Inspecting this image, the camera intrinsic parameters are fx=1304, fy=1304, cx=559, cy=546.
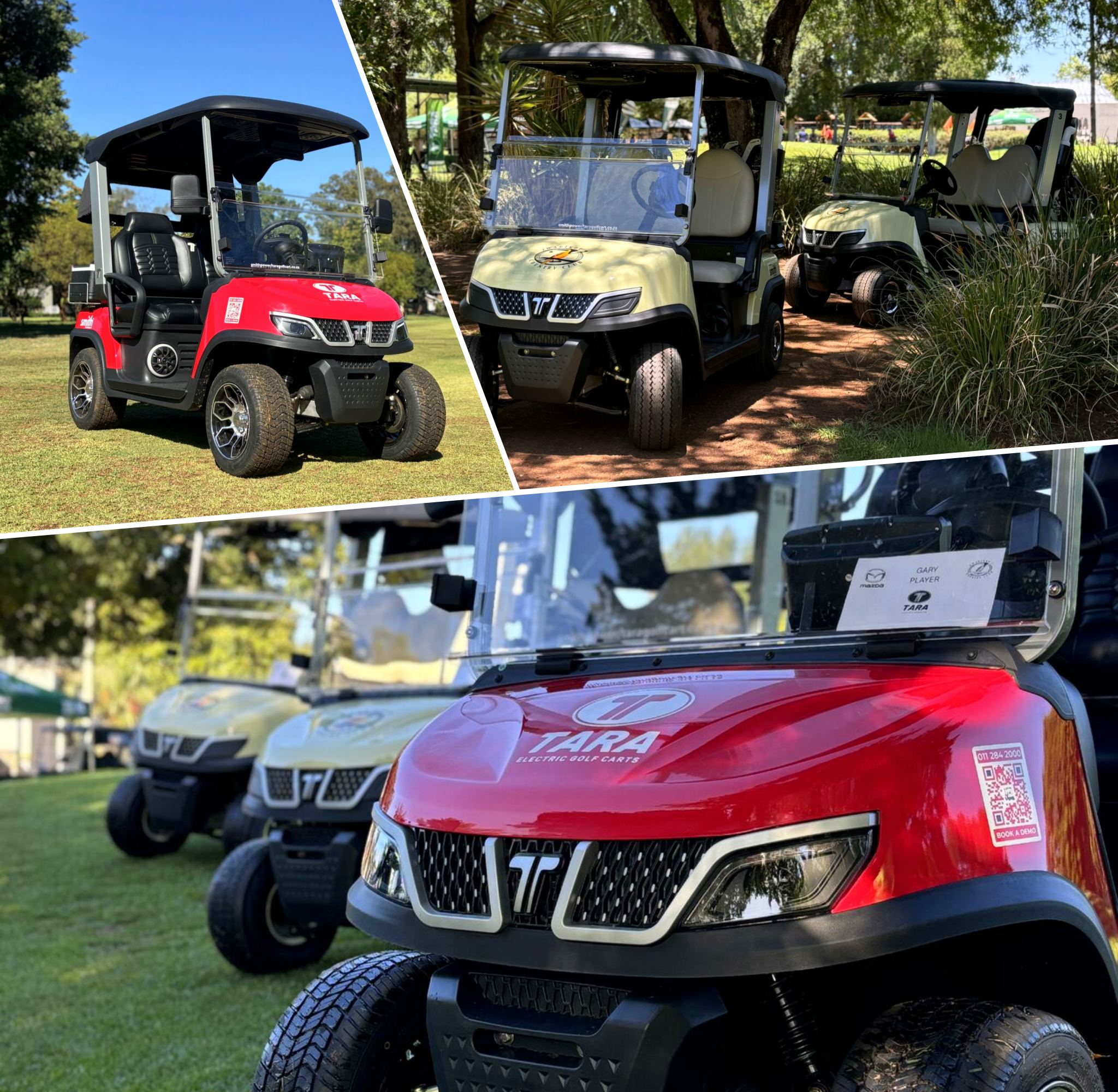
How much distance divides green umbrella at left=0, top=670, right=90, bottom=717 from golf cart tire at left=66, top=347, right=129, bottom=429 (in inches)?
333

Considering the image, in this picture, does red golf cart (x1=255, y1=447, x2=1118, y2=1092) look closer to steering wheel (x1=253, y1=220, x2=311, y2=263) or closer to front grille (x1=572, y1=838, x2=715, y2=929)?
front grille (x1=572, y1=838, x2=715, y2=929)

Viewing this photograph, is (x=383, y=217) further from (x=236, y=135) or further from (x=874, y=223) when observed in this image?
(x=874, y=223)

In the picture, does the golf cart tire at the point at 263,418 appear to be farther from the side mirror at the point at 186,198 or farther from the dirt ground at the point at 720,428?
the dirt ground at the point at 720,428

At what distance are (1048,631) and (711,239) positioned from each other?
5.93 meters

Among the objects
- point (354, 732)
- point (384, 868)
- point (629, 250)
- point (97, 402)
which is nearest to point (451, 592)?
point (384, 868)

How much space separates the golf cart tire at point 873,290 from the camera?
386 inches

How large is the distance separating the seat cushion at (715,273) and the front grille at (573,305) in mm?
1406

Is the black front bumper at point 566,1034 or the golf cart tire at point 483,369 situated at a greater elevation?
the golf cart tire at point 483,369

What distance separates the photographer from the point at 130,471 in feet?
24.0

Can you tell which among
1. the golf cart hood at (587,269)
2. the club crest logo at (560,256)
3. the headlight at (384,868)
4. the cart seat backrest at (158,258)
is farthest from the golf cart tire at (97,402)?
the headlight at (384,868)

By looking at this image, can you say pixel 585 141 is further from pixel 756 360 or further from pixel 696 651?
pixel 696 651

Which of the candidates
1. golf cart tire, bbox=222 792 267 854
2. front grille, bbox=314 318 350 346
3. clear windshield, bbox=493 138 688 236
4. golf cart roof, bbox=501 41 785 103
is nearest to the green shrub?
clear windshield, bbox=493 138 688 236

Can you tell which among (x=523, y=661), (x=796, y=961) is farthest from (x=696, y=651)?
(x=796, y=961)

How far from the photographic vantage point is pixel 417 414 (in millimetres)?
7266
